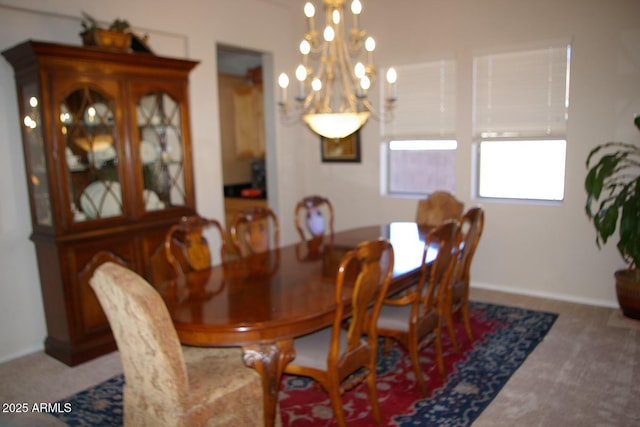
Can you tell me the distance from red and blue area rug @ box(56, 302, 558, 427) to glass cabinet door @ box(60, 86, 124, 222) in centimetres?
118

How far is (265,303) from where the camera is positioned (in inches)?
90.7

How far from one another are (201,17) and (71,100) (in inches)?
67.7

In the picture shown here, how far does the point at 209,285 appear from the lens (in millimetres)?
2598

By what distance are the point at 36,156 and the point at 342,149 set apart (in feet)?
10.0

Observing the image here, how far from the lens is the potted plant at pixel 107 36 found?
133 inches

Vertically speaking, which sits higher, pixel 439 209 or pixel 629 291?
pixel 439 209

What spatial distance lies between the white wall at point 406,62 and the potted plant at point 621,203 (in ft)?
0.50

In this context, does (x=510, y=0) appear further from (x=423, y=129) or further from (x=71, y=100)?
(x=71, y=100)

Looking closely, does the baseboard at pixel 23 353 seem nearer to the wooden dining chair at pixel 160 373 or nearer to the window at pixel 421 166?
the wooden dining chair at pixel 160 373

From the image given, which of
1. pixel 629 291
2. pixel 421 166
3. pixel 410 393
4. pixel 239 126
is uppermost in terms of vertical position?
pixel 239 126

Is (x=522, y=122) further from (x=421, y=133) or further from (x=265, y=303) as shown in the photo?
(x=265, y=303)

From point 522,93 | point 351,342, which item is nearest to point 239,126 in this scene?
point 522,93

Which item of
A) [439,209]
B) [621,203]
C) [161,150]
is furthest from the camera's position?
[439,209]

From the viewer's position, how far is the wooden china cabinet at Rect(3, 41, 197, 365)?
3.21m
